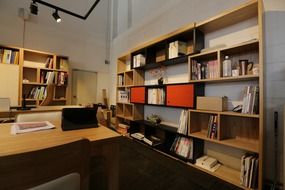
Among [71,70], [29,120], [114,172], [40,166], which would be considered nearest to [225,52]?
[114,172]

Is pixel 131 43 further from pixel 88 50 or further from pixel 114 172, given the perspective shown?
pixel 114 172

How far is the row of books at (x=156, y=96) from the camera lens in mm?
2698

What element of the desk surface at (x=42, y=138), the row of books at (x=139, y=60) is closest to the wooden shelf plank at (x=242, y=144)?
the desk surface at (x=42, y=138)

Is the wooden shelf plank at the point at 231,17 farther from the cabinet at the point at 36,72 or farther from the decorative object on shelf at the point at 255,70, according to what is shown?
the cabinet at the point at 36,72

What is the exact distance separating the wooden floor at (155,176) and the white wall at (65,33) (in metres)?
3.40

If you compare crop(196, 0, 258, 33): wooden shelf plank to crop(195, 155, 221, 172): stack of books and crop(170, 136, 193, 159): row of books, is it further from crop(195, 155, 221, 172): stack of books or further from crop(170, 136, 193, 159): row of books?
crop(195, 155, 221, 172): stack of books

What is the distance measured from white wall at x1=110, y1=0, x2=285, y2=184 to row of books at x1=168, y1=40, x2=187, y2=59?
410mm

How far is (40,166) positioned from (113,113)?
3940 mm

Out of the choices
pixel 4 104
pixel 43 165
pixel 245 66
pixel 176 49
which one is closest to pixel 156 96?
pixel 176 49

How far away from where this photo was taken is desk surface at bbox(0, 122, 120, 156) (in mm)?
856

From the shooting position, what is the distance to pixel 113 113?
14.7 ft

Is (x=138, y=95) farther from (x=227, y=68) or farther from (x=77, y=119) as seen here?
(x=77, y=119)

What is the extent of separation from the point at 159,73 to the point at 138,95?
64 centimetres

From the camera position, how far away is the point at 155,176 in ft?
6.14
